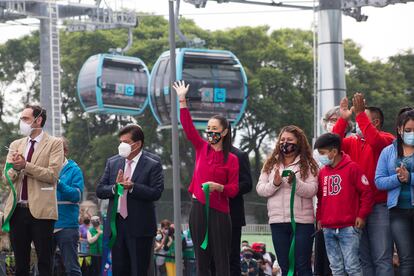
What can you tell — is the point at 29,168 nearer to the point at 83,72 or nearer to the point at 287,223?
the point at 287,223

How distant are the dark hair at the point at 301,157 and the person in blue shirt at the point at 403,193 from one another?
0.78 metres

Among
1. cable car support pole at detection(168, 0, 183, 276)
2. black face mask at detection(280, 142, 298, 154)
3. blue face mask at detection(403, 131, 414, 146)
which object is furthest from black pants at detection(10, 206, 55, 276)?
cable car support pole at detection(168, 0, 183, 276)

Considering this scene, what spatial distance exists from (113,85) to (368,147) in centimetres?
4233

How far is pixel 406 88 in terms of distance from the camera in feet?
261

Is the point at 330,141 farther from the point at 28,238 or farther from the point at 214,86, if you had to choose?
the point at 214,86

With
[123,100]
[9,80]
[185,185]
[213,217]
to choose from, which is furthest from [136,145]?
[9,80]

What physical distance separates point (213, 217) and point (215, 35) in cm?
6770

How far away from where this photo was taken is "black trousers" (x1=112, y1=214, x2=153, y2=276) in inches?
512

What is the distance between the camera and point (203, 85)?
49531 millimetres

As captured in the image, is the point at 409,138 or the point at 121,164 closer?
the point at 409,138

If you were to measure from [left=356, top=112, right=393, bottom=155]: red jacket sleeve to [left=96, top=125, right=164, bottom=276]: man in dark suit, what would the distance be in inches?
88.2

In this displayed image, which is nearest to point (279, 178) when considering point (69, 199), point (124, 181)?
point (124, 181)

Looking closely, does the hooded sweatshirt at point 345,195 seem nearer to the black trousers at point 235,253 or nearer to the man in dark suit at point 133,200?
the black trousers at point 235,253

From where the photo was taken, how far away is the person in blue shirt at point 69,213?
1455cm
